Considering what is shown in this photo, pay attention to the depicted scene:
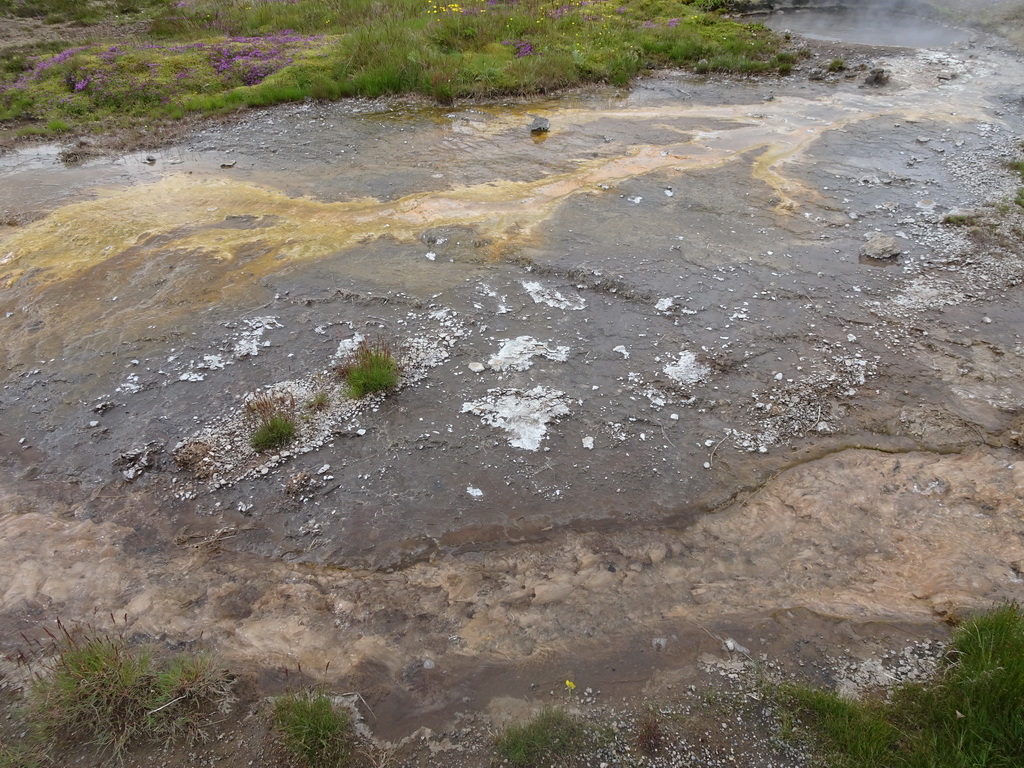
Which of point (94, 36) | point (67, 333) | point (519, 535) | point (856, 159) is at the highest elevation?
point (94, 36)

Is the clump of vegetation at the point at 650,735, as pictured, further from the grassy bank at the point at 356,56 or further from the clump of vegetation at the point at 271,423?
the grassy bank at the point at 356,56

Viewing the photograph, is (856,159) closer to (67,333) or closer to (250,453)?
(250,453)

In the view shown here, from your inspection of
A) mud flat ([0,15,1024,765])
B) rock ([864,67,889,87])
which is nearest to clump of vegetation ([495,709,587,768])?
mud flat ([0,15,1024,765])

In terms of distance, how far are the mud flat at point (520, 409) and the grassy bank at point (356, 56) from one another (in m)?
4.17

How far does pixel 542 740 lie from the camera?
321cm

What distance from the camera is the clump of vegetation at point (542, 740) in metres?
3.17

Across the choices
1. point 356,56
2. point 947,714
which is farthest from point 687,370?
point 356,56

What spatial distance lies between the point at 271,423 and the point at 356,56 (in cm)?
1185

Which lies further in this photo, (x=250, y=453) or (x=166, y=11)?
(x=166, y=11)

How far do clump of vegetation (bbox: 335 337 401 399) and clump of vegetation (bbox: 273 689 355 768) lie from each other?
9.21 feet

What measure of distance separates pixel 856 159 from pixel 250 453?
32.2ft

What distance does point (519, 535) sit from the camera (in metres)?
4.45

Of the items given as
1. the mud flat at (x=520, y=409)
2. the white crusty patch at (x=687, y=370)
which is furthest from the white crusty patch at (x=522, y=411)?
the white crusty patch at (x=687, y=370)

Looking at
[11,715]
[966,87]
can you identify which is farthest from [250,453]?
[966,87]
